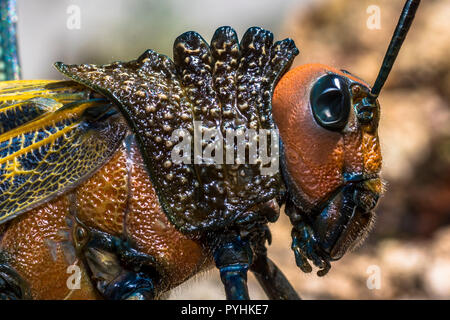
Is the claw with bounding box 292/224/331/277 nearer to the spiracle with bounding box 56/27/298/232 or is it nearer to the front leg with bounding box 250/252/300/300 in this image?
the spiracle with bounding box 56/27/298/232

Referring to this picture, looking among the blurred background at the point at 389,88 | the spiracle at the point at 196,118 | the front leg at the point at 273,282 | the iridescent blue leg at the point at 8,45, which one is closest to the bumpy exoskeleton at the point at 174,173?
the spiracle at the point at 196,118

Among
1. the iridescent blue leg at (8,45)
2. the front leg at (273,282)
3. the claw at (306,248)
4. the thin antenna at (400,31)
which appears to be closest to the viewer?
the thin antenna at (400,31)

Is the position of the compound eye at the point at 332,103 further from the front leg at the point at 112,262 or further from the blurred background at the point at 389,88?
the blurred background at the point at 389,88

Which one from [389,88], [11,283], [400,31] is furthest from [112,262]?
[389,88]

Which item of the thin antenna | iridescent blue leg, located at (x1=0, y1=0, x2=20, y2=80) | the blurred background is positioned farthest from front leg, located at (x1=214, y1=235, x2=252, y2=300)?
the blurred background

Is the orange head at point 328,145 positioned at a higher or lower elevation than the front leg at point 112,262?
higher

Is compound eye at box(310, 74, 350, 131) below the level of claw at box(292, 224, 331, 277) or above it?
above
